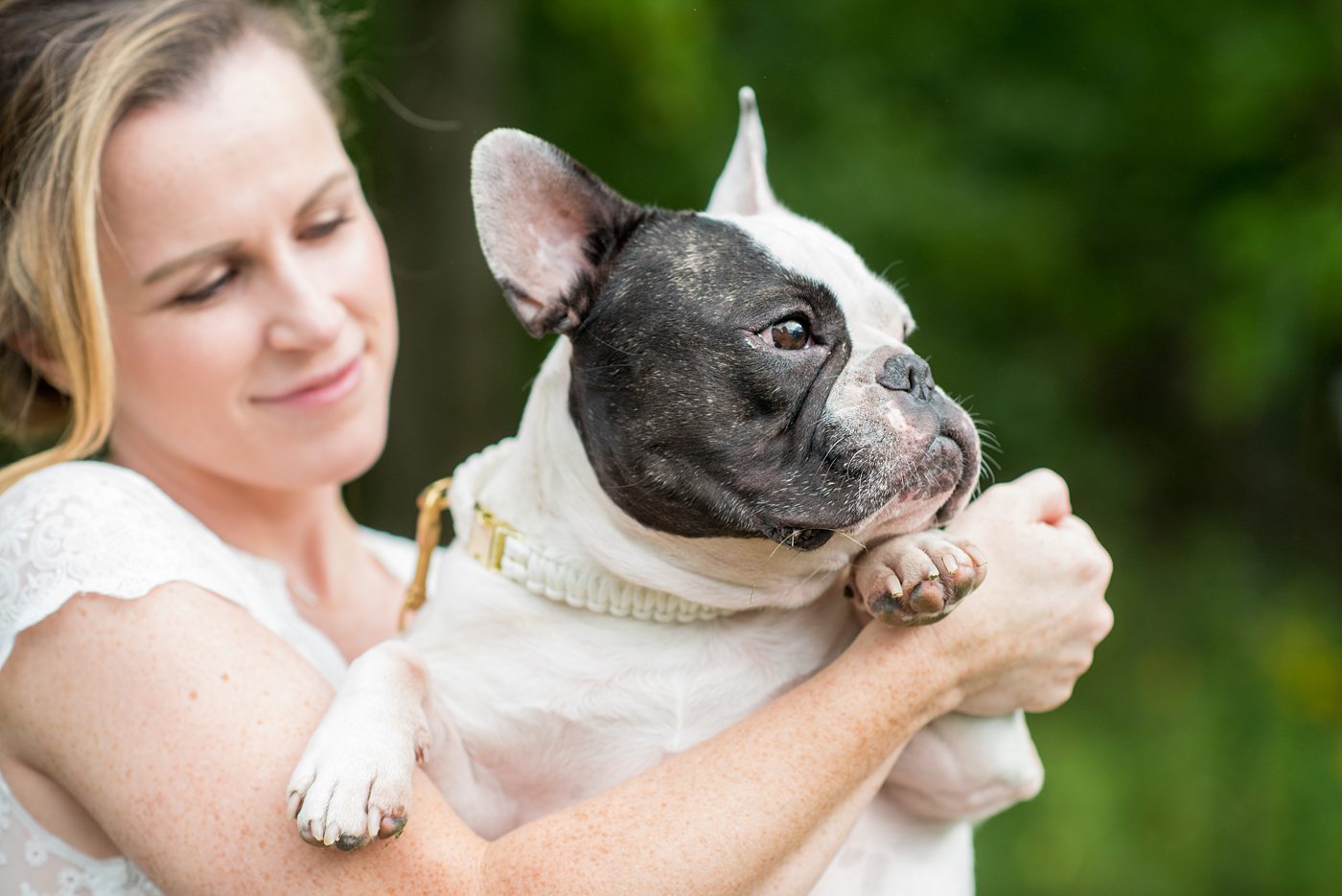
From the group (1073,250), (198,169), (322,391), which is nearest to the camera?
(198,169)

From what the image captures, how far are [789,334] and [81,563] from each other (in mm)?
1150

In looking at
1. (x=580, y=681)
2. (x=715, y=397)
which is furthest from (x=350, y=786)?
(x=715, y=397)

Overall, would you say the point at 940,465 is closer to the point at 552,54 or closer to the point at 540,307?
the point at 540,307

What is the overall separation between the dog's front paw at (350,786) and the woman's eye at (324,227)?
1030mm

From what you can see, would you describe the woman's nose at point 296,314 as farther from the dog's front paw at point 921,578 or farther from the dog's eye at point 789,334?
the dog's front paw at point 921,578

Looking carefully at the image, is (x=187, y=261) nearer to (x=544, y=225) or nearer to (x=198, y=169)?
(x=198, y=169)

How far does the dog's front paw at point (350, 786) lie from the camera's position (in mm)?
1897

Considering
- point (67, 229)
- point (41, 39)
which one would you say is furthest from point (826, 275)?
point (41, 39)

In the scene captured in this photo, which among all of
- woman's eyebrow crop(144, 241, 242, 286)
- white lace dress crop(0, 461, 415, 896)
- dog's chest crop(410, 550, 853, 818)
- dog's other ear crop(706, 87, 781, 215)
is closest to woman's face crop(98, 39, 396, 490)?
woman's eyebrow crop(144, 241, 242, 286)

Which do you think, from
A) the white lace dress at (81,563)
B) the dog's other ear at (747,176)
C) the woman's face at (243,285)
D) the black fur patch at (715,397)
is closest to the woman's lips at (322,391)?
the woman's face at (243,285)

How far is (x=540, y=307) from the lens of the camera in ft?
7.66

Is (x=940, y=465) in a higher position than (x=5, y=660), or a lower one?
higher

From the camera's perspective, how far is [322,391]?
8.75 feet

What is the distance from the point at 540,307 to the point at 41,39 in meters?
1.12
